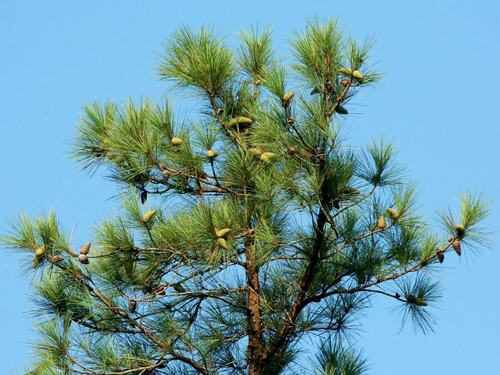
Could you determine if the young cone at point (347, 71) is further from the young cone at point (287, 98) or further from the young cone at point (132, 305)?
the young cone at point (132, 305)

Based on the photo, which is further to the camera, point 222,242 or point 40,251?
point 40,251

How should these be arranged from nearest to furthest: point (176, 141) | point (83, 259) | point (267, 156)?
point (267, 156) < point (83, 259) < point (176, 141)

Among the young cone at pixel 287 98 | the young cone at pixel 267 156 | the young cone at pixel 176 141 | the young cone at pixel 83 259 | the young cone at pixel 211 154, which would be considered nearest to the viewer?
the young cone at pixel 287 98

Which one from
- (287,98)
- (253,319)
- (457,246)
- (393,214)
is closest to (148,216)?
(253,319)

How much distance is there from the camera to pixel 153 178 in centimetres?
695

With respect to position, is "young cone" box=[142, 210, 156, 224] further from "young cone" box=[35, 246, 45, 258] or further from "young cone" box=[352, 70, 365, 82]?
"young cone" box=[352, 70, 365, 82]

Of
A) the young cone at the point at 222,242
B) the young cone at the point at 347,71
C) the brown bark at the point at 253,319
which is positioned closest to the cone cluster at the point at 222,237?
the young cone at the point at 222,242

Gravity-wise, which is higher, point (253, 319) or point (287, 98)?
point (287, 98)

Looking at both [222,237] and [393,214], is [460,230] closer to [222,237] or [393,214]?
[393,214]

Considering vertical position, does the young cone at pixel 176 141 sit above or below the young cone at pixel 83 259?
above

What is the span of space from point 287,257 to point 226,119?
0.79 metres

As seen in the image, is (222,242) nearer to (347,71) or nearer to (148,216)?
(148,216)

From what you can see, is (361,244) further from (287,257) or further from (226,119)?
(226,119)

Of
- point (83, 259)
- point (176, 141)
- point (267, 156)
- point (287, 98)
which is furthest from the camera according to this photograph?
point (176, 141)
